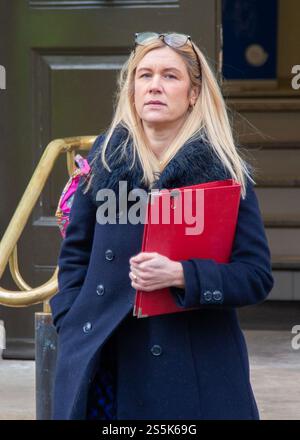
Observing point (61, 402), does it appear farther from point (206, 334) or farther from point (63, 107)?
point (63, 107)

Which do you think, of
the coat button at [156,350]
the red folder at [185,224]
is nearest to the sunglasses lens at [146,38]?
the red folder at [185,224]

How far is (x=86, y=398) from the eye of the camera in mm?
2629

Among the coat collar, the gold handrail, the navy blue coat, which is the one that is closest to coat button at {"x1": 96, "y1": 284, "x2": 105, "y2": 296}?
the navy blue coat

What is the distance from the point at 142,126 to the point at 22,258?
10.3 feet

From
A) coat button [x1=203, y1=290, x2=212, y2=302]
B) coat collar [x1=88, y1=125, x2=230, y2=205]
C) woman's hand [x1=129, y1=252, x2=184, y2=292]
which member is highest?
coat collar [x1=88, y1=125, x2=230, y2=205]

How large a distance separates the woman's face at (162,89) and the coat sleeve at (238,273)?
0.80ft

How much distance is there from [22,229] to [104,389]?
3.88 ft

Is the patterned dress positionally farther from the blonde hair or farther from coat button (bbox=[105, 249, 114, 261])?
the blonde hair

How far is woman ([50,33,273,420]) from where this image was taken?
259 cm

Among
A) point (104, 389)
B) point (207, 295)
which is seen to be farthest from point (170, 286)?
point (104, 389)

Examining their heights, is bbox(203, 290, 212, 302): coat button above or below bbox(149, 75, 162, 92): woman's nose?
below

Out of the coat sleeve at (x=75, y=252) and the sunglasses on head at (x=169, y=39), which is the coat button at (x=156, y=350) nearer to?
the coat sleeve at (x=75, y=252)

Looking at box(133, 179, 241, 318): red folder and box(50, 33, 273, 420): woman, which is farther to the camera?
box(50, 33, 273, 420): woman

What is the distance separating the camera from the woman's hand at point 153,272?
245 centimetres
